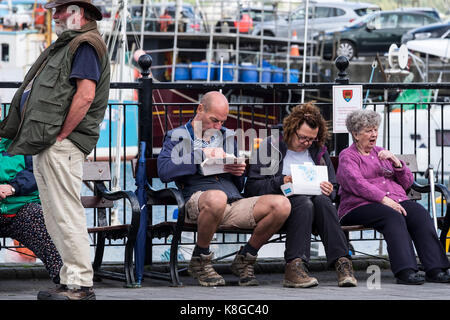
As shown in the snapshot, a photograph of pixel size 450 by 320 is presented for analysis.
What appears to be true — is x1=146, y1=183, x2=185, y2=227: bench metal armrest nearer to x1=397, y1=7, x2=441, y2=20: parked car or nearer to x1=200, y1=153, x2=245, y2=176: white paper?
x1=200, y1=153, x2=245, y2=176: white paper

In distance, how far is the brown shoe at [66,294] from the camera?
19.7ft

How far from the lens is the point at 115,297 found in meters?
6.46

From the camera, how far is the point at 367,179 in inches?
309

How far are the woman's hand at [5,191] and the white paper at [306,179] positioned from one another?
2.07 m

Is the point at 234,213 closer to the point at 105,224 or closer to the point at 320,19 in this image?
the point at 105,224

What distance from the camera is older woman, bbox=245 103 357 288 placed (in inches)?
282

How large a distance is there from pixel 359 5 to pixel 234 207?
3131 cm

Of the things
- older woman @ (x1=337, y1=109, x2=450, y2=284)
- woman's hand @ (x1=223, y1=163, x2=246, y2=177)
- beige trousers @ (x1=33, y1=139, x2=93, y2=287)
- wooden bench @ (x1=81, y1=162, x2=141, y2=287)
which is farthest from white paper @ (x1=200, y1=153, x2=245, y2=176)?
beige trousers @ (x1=33, y1=139, x2=93, y2=287)

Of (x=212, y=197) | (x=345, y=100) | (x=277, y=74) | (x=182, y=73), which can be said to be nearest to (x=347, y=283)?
(x=212, y=197)

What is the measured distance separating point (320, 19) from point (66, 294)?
3218cm

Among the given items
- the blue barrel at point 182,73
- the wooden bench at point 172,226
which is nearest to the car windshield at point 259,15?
the blue barrel at point 182,73

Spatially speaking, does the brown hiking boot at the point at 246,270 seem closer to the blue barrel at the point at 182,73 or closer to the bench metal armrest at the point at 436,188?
the bench metal armrest at the point at 436,188
